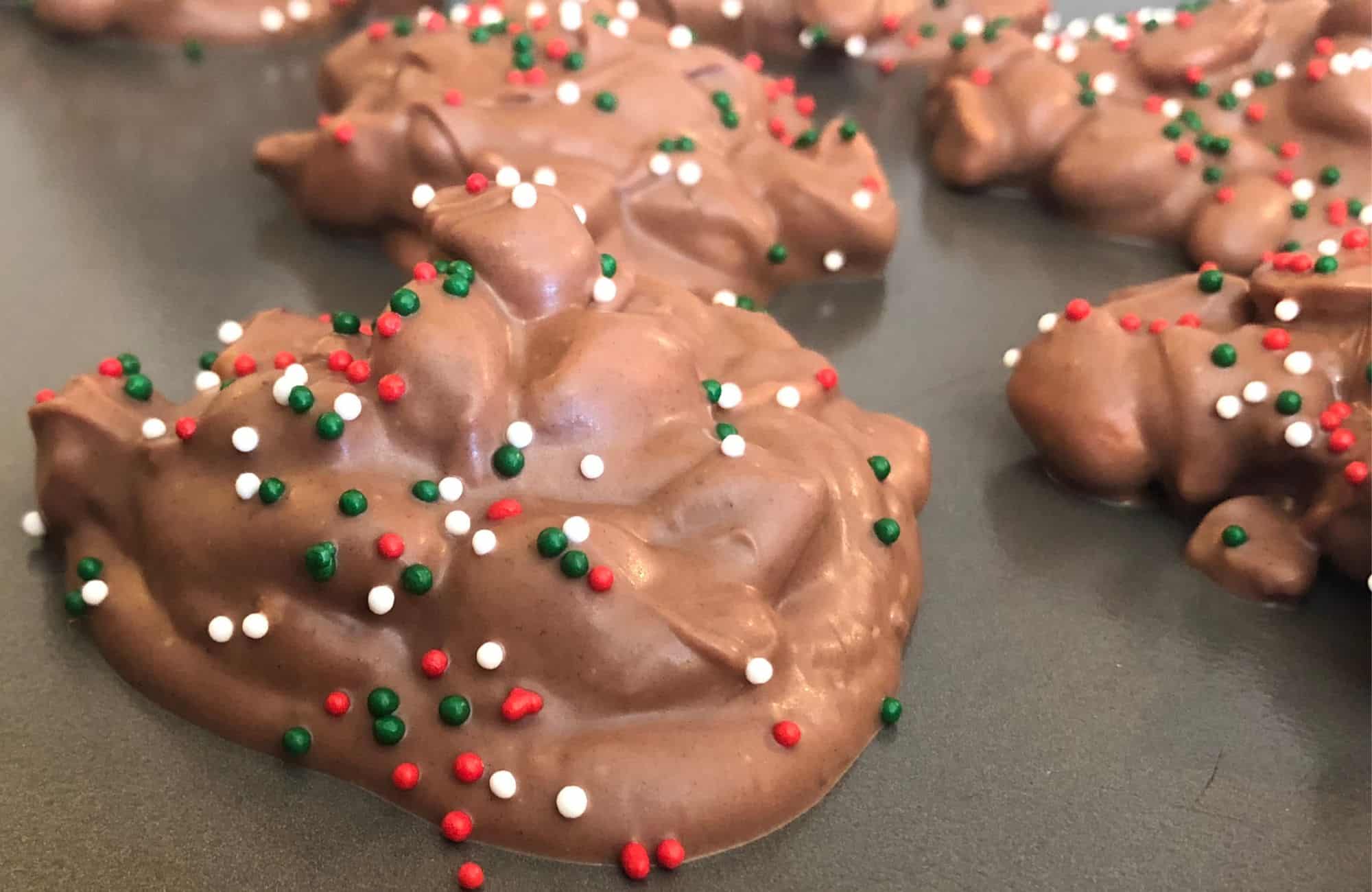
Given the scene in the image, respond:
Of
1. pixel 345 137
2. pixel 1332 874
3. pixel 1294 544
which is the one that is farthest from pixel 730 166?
pixel 1332 874

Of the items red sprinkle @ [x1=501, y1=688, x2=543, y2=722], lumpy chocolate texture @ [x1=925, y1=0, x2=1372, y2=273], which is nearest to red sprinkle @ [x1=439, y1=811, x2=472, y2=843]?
red sprinkle @ [x1=501, y1=688, x2=543, y2=722]

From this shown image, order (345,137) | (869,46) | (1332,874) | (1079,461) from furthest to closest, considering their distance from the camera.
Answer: (869,46)
(345,137)
(1079,461)
(1332,874)

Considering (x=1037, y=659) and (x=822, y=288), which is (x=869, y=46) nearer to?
(x=822, y=288)

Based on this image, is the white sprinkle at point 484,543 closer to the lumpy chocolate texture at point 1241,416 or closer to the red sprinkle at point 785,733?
the red sprinkle at point 785,733

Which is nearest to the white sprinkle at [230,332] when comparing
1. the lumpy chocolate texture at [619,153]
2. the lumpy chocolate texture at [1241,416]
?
the lumpy chocolate texture at [619,153]

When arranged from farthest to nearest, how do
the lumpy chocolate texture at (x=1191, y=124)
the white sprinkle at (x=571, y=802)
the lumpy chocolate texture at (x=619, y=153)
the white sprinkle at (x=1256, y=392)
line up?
the lumpy chocolate texture at (x=1191, y=124), the lumpy chocolate texture at (x=619, y=153), the white sprinkle at (x=1256, y=392), the white sprinkle at (x=571, y=802)
